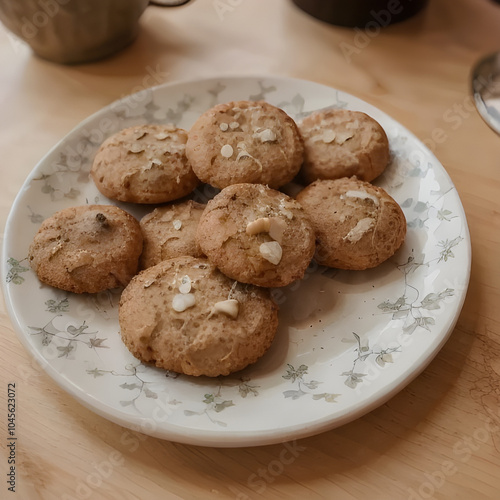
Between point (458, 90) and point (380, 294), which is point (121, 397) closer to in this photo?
point (380, 294)

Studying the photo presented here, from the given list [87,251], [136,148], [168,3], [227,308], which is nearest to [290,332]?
[227,308]

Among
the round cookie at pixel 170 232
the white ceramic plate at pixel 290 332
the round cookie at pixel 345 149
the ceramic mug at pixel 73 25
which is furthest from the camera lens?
the ceramic mug at pixel 73 25

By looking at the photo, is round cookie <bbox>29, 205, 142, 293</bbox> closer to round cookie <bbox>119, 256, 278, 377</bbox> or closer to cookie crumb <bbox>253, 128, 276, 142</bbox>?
round cookie <bbox>119, 256, 278, 377</bbox>

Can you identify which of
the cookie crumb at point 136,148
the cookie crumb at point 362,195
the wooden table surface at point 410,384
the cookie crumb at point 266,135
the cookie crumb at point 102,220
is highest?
the cookie crumb at point 266,135

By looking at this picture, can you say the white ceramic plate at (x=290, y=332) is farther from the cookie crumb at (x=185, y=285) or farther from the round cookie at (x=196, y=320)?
the cookie crumb at (x=185, y=285)

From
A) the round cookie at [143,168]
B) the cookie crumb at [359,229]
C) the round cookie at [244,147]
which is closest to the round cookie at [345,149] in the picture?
the round cookie at [244,147]

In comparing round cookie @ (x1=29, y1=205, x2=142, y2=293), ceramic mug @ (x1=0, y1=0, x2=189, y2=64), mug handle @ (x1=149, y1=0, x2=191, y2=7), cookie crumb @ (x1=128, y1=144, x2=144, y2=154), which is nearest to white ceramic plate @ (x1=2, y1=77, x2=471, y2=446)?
round cookie @ (x1=29, y1=205, x2=142, y2=293)

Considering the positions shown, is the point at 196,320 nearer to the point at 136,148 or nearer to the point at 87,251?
the point at 87,251
